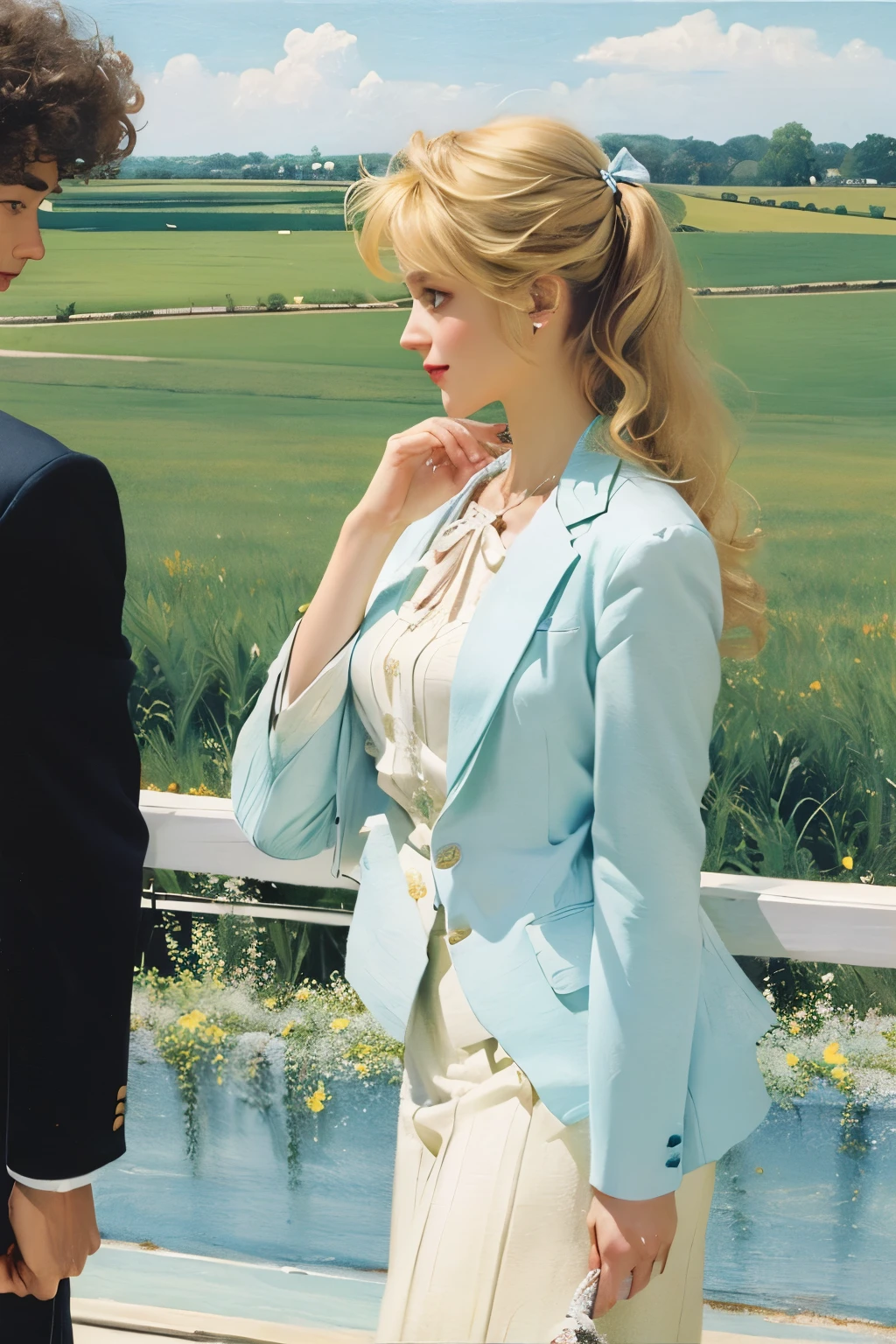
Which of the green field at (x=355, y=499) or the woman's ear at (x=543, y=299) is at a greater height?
the woman's ear at (x=543, y=299)

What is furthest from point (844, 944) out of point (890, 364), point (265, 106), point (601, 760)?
point (265, 106)

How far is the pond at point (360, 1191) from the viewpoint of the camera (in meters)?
2.41

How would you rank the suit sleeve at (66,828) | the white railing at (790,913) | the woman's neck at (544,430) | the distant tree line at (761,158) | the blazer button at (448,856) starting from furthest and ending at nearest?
1. the distant tree line at (761,158)
2. the white railing at (790,913)
3. the woman's neck at (544,430)
4. the blazer button at (448,856)
5. the suit sleeve at (66,828)

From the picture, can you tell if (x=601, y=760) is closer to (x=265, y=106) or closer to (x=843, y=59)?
(x=843, y=59)

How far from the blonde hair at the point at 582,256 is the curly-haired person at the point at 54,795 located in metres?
0.38

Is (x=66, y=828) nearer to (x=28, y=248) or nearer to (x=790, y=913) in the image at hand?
(x=28, y=248)

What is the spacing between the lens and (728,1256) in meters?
2.47

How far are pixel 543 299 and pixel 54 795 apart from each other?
0.80 meters

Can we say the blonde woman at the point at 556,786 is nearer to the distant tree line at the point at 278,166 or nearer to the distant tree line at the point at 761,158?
the distant tree line at the point at 761,158

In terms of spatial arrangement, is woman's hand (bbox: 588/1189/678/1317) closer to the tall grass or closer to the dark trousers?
the dark trousers

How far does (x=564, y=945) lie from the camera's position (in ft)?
4.60

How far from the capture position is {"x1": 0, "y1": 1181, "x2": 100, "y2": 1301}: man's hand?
47.7 inches

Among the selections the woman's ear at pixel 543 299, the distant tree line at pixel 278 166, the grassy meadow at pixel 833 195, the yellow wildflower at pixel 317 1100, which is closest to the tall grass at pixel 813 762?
the grassy meadow at pixel 833 195

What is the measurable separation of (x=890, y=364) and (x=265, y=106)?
1332 mm
